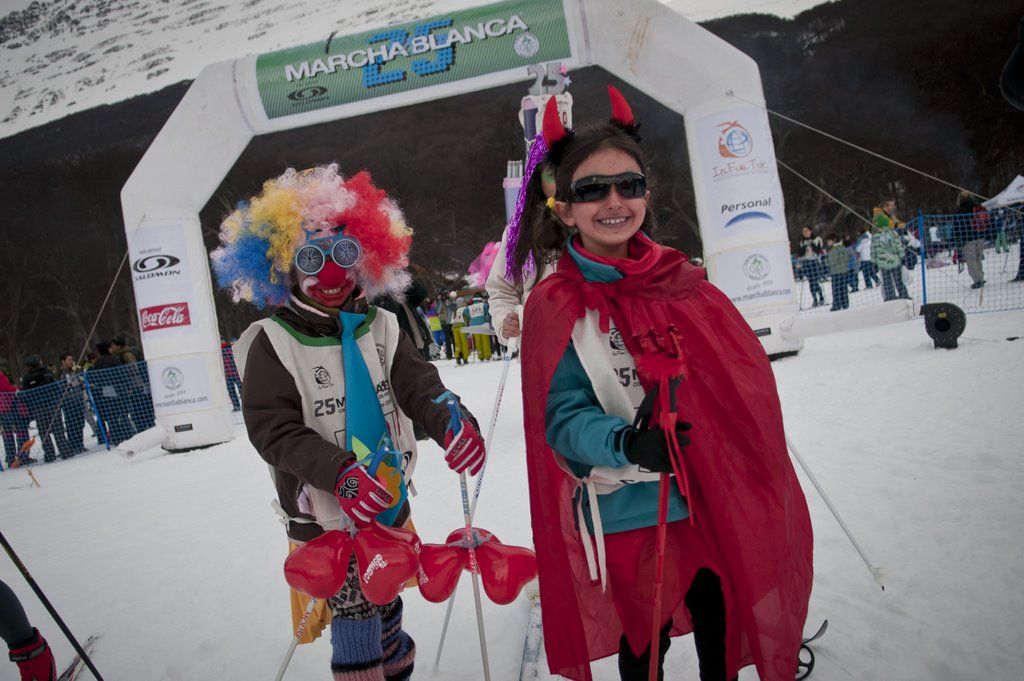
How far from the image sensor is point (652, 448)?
1.24 metres

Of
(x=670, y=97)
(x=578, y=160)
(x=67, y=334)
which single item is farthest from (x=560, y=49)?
(x=67, y=334)

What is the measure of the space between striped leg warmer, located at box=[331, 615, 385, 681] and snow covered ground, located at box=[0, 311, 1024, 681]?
1.92 ft

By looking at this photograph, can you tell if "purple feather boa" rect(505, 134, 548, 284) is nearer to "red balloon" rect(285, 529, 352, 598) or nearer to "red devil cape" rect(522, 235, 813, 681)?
"red devil cape" rect(522, 235, 813, 681)

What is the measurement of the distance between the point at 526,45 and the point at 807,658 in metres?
6.64

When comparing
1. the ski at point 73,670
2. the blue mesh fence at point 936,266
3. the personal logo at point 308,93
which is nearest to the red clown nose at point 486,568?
the ski at point 73,670

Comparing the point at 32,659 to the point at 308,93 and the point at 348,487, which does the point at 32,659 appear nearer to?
the point at 348,487

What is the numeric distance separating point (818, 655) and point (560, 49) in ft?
21.5

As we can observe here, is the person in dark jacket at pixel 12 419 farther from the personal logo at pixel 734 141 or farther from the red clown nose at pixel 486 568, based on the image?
the personal logo at pixel 734 141

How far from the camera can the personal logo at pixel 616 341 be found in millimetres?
1490

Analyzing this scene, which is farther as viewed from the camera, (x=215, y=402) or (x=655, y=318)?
(x=215, y=402)

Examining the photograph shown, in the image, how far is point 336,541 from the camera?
1641mm

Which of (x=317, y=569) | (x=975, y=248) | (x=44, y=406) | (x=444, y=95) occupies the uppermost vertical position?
(x=444, y=95)

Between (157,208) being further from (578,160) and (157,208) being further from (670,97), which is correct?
(578,160)

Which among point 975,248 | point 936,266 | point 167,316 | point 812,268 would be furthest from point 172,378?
point 936,266
